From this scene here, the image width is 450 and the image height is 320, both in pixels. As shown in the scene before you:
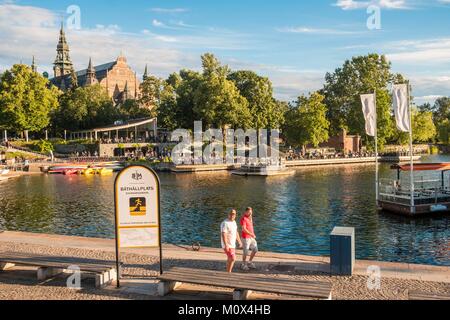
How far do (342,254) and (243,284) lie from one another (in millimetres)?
4188

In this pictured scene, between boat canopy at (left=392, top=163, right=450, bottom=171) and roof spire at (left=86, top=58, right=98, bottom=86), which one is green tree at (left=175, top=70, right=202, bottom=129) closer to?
roof spire at (left=86, top=58, right=98, bottom=86)

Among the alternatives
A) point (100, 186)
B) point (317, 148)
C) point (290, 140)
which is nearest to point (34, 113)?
point (100, 186)

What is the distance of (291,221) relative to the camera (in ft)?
110

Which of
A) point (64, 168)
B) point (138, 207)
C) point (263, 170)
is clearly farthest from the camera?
point (64, 168)

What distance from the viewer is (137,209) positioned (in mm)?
14203

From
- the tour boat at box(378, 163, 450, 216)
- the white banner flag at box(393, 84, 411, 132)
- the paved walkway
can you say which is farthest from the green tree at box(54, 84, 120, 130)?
the paved walkway

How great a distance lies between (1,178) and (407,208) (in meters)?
57.0

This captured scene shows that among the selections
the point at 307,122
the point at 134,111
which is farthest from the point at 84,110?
the point at 307,122

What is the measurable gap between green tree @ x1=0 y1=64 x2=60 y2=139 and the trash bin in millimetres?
93523

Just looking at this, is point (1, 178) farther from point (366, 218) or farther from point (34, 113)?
point (366, 218)

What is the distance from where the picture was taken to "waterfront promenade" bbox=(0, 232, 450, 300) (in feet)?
43.1

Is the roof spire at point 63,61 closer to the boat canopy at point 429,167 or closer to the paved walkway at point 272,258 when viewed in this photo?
the boat canopy at point 429,167

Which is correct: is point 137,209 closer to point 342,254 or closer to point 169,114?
point 342,254
